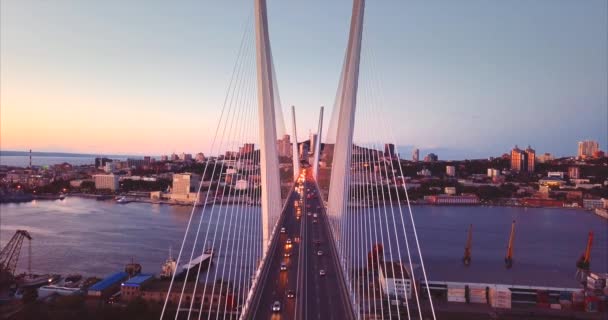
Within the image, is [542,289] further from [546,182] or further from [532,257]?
[546,182]

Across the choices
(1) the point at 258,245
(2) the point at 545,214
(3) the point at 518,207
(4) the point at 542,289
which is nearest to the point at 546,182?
(3) the point at 518,207

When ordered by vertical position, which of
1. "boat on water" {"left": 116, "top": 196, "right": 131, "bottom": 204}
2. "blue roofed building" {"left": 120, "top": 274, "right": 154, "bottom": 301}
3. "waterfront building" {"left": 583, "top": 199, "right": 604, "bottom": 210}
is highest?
"waterfront building" {"left": 583, "top": 199, "right": 604, "bottom": 210}

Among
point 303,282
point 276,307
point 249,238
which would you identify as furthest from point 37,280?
point 276,307

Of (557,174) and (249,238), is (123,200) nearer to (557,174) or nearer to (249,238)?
(249,238)

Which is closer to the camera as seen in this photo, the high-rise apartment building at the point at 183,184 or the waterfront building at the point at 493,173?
the high-rise apartment building at the point at 183,184

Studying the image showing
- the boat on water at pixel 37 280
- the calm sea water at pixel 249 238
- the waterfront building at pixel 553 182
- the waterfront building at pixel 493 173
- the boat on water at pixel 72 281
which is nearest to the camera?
the boat on water at pixel 72 281

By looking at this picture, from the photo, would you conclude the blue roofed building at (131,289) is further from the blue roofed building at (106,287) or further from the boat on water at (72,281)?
the boat on water at (72,281)

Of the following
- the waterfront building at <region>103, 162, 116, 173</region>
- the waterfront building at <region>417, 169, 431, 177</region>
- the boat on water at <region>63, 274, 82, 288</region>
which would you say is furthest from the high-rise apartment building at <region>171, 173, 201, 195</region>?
the waterfront building at <region>417, 169, 431, 177</region>

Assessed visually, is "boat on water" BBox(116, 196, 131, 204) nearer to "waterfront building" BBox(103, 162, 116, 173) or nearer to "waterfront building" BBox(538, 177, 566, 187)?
"waterfront building" BBox(103, 162, 116, 173)

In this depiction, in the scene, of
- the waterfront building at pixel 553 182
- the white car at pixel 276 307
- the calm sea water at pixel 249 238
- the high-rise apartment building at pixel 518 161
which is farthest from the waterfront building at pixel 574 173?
the white car at pixel 276 307

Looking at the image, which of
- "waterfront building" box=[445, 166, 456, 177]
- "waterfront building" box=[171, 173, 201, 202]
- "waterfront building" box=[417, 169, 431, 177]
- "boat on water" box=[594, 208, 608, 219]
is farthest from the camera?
"waterfront building" box=[445, 166, 456, 177]
